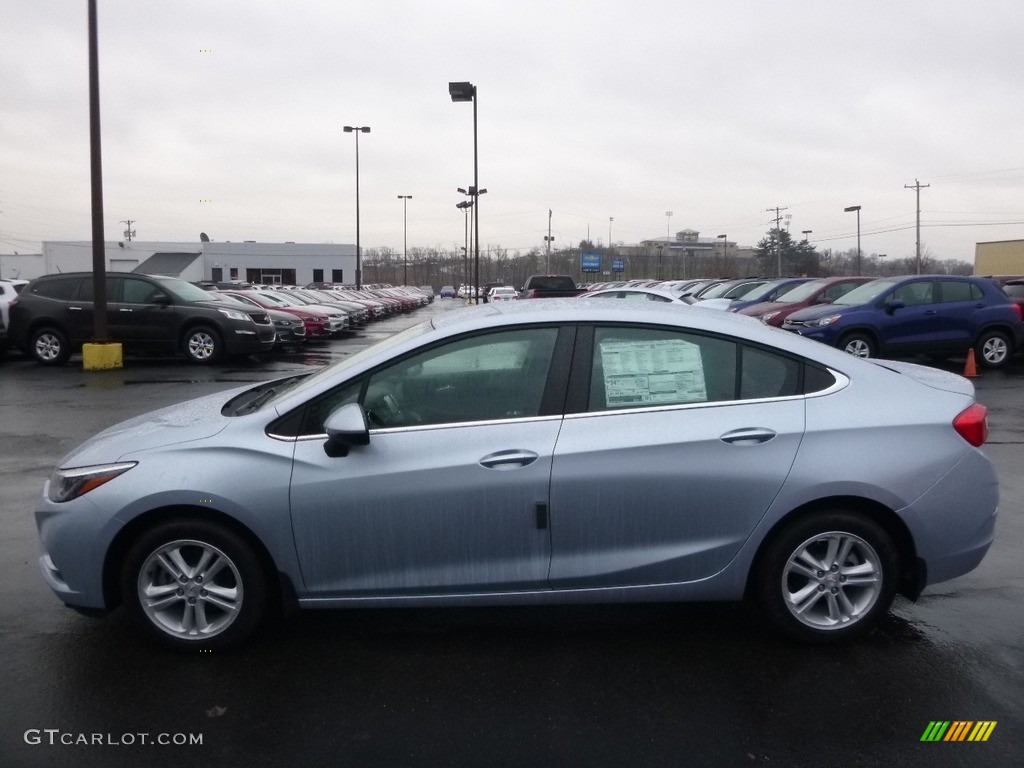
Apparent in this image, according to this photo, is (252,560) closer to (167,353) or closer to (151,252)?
(167,353)

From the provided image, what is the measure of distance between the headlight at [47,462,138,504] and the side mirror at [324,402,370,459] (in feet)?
2.97

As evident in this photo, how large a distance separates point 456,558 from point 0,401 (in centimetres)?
1048

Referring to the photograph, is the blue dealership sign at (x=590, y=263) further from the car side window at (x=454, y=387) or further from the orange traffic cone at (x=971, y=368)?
the car side window at (x=454, y=387)

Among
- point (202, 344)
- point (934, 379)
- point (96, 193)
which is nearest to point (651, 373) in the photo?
point (934, 379)

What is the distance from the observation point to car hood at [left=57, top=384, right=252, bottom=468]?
4090 mm

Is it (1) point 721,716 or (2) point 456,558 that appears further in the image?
(2) point 456,558

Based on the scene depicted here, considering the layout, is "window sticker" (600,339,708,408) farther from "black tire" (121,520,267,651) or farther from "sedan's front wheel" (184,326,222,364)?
"sedan's front wheel" (184,326,222,364)

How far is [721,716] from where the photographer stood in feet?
11.7

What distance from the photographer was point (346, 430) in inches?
151

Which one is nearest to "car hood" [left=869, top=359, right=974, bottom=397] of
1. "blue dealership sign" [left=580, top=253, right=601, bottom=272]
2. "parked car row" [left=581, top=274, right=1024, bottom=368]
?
"parked car row" [left=581, top=274, right=1024, bottom=368]

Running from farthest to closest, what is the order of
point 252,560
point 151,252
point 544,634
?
point 151,252 → point 544,634 → point 252,560

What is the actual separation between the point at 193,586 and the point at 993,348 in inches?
606

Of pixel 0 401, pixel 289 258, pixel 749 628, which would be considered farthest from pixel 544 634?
pixel 289 258

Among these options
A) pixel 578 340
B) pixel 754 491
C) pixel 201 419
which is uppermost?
pixel 578 340
